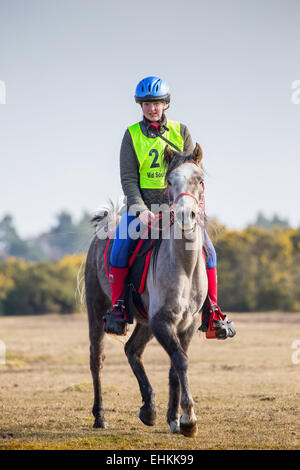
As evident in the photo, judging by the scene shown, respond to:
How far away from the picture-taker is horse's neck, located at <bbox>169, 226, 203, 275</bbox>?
7.29m

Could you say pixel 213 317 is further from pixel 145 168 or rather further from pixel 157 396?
pixel 157 396

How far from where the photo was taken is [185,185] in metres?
6.99

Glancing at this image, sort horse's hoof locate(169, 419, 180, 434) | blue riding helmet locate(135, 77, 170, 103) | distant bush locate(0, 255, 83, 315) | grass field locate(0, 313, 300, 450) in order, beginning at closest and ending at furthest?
grass field locate(0, 313, 300, 450) → horse's hoof locate(169, 419, 180, 434) → blue riding helmet locate(135, 77, 170, 103) → distant bush locate(0, 255, 83, 315)

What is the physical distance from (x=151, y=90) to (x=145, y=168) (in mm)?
922

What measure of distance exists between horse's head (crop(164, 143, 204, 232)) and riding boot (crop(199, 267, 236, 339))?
4.00 ft

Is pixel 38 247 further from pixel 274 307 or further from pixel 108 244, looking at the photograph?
pixel 108 244

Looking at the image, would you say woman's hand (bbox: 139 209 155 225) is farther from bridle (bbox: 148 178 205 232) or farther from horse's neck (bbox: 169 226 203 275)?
horse's neck (bbox: 169 226 203 275)

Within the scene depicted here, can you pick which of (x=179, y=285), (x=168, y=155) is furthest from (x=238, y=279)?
(x=179, y=285)

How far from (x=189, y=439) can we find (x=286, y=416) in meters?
2.00

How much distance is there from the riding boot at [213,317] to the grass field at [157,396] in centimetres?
114

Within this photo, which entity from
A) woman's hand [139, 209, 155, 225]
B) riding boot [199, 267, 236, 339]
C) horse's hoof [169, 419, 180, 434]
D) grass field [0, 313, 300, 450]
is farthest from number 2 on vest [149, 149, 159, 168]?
grass field [0, 313, 300, 450]

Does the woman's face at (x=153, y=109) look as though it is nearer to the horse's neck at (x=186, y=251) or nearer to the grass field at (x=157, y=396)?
the horse's neck at (x=186, y=251)

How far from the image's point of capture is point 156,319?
7.36m

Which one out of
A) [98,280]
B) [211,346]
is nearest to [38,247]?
[211,346]
